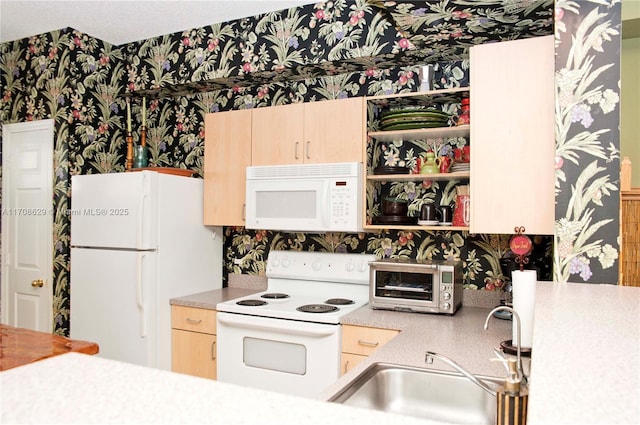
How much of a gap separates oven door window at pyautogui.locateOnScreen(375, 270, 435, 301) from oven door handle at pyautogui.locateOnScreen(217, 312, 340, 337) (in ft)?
1.33

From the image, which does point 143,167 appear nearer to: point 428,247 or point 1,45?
point 1,45

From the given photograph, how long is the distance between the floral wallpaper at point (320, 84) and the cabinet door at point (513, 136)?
197mm

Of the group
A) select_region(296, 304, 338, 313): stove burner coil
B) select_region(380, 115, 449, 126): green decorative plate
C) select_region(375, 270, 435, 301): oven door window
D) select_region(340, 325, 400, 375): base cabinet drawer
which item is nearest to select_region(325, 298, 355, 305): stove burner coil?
select_region(296, 304, 338, 313): stove burner coil

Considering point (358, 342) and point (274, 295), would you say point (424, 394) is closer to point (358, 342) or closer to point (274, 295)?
point (358, 342)

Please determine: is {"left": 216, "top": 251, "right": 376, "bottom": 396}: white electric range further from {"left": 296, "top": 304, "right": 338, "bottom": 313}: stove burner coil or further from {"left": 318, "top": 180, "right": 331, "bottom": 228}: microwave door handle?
{"left": 318, "top": 180, "right": 331, "bottom": 228}: microwave door handle

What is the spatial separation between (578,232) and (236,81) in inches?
98.4

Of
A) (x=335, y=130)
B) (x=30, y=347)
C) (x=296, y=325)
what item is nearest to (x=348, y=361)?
(x=296, y=325)

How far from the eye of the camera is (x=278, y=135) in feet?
10.5

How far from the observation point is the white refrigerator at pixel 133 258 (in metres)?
3.10

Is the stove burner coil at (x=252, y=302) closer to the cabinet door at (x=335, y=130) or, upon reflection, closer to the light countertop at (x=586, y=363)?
the cabinet door at (x=335, y=130)

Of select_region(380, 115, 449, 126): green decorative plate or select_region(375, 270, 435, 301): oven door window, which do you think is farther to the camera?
select_region(380, 115, 449, 126): green decorative plate

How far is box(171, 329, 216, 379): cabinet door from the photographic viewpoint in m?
3.09

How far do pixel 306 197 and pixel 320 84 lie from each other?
87cm

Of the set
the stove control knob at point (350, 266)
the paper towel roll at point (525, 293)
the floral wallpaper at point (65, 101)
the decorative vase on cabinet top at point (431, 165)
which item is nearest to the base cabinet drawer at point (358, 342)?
the stove control knob at point (350, 266)
